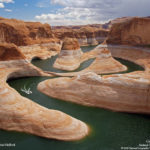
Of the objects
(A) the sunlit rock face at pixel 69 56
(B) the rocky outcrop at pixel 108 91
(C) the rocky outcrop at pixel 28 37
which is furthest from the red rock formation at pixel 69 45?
(C) the rocky outcrop at pixel 28 37

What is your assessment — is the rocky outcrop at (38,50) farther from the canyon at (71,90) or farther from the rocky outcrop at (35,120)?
the rocky outcrop at (35,120)

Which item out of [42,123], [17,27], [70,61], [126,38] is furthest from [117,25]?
[42,123]

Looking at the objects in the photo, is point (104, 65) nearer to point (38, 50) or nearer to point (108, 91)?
point (108, 91)

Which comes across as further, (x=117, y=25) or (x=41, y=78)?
(x=117, y=25)

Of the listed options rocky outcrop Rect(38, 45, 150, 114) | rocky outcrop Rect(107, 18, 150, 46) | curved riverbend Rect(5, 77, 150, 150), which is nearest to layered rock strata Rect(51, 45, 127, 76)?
rocky outcrop Rect(38, 45, 150, 114)

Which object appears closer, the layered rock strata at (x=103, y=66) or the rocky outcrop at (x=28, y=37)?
the layered rock strata at (x=103, y=66)

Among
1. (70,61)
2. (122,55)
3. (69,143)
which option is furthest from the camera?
(122,55)

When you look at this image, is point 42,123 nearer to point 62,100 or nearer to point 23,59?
point 62,100

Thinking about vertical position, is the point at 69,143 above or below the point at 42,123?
below
